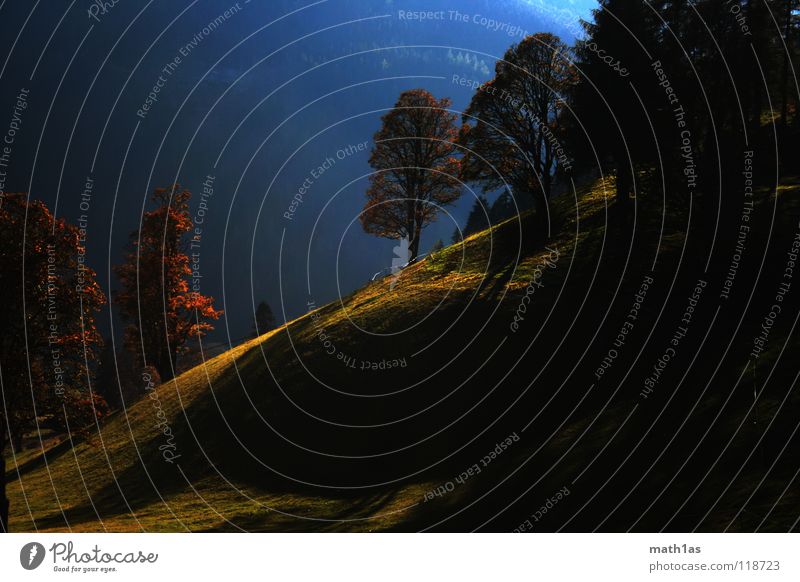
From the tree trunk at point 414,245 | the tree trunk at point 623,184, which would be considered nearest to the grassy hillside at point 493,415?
the tree trunk at point 623,184

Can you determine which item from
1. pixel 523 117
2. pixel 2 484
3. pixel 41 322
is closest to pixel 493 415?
pixel 41 322

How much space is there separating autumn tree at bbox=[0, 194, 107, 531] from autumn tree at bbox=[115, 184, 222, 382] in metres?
23.6

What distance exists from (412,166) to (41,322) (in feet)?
96.4

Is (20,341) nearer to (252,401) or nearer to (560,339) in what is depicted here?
(252,401)

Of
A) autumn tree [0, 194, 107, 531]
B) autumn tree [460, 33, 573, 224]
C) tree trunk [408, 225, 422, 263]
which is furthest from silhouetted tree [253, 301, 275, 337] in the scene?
autumn tree [0, 194, 107, 531]

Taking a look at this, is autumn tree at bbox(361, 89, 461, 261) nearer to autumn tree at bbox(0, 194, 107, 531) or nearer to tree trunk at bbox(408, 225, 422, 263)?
tree trunk at bbox(408, 225, 422, 263)

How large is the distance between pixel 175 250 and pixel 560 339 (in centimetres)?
3137

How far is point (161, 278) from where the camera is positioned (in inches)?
1603

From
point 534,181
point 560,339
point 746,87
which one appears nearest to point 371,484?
point 560,339

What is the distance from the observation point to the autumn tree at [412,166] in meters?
40.8

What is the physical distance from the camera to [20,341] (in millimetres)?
16578

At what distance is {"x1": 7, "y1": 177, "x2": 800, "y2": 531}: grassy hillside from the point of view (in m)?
13.8

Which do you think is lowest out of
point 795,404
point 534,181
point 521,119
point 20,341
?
point 795,404

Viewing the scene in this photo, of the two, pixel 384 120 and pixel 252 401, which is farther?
pixel 384 120
